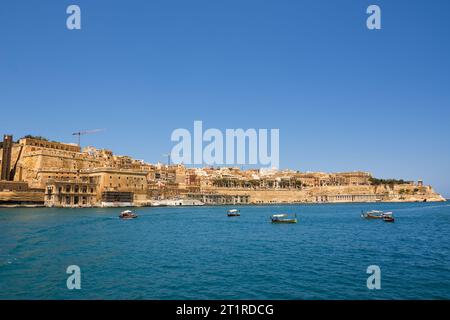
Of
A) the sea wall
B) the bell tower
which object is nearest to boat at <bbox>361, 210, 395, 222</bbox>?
the bell tower

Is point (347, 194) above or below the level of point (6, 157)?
below

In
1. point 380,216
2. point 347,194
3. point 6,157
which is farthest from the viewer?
point 347,194

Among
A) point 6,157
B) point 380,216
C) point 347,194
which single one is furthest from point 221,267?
point 347,194

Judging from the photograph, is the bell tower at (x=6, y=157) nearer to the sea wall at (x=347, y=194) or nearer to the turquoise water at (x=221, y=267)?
the turquoise water at (x=221, y=267)

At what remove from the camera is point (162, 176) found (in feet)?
296

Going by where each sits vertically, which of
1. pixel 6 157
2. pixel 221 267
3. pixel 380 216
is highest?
pixel 6 157

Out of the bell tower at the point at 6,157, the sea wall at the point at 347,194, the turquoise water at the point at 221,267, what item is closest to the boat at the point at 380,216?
the turquoise water at the point at 221,267

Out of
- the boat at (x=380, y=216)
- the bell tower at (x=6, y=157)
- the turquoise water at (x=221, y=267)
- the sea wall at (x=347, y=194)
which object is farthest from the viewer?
the sea wall at (x=347, y=194)

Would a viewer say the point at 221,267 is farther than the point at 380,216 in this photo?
No

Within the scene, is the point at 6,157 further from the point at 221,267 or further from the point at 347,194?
the point at 347,194

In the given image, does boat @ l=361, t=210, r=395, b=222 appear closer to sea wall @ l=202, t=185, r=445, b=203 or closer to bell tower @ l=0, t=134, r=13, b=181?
bell tower @ l=0, t=134, r=13, b=181
